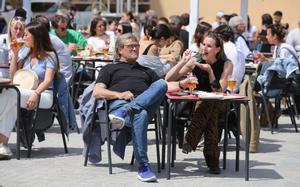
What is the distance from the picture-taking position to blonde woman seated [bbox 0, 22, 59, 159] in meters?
9.23

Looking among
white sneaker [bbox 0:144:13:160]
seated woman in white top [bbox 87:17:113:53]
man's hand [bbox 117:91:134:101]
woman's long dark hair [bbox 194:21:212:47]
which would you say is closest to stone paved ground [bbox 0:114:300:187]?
white sneaker [bbox 0:144:13:160]

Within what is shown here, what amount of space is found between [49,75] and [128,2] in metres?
18.7

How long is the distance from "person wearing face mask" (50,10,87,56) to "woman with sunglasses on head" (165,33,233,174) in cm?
470

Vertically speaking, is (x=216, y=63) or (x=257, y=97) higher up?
(x=216, y=63)

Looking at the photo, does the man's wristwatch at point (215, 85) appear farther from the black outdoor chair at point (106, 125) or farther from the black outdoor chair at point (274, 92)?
the black outdoor chair at point (274, 92)

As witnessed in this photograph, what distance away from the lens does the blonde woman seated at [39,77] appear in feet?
30.3

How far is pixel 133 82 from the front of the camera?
866 cm

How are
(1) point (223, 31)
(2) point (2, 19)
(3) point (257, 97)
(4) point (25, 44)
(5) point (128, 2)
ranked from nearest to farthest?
(4) point (25, 44)
(1) point (223, 31)
(3) point (257, 97)
(2) point (2, 19)
(5) point (128, 2)

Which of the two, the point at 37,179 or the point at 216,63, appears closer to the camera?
the point at 37,179

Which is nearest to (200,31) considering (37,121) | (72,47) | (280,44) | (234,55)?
(234,55)

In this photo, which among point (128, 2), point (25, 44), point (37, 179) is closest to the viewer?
point (37, 179)

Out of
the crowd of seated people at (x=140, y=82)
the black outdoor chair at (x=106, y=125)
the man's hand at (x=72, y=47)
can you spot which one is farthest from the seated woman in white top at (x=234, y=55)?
the man's hand at (x=72, y=47)

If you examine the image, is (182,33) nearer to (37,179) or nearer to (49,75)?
(49,75)

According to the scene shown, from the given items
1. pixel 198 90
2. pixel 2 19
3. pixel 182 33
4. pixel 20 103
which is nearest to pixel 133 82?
pixel 198 90
